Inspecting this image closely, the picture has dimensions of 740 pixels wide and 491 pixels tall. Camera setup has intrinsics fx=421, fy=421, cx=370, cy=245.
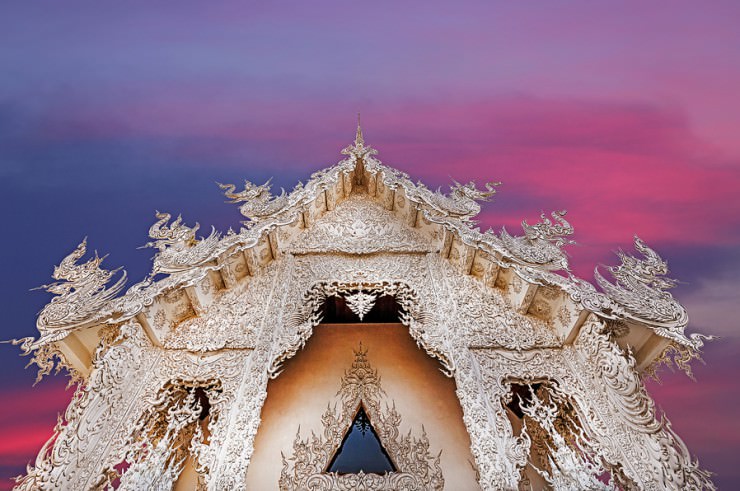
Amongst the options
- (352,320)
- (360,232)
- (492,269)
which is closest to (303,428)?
(352,320)

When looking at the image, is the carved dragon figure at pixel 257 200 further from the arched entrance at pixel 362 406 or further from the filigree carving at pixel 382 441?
the filigree carving at pixel 382 441

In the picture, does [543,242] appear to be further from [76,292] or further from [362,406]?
[76,292]

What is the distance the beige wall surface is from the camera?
5.01 metres

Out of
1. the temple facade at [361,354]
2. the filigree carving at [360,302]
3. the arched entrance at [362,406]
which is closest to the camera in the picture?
the temple facade at [361,354]

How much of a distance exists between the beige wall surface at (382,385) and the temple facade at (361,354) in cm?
2

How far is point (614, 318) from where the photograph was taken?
11.5 ft

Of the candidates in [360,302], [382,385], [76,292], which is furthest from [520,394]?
[76,292]

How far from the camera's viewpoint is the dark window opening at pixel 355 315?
6.12m

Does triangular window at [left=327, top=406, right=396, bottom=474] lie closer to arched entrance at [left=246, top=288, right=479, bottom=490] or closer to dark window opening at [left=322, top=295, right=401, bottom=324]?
arched entrance at [left=246, top=288, right=479, bottom=490]

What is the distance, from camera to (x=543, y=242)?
Answer: 4.30 m

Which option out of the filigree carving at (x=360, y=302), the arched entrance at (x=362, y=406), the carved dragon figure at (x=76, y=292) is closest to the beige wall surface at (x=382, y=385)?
the arched entrance at (x=362, y=406)

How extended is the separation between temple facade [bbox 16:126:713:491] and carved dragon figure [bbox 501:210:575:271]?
0.02m

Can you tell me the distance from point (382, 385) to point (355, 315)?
1150mm

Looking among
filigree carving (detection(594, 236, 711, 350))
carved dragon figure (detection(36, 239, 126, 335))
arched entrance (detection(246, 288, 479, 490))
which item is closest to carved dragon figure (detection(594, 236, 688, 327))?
filigree carving (detection(594, 236, 711, 350))
